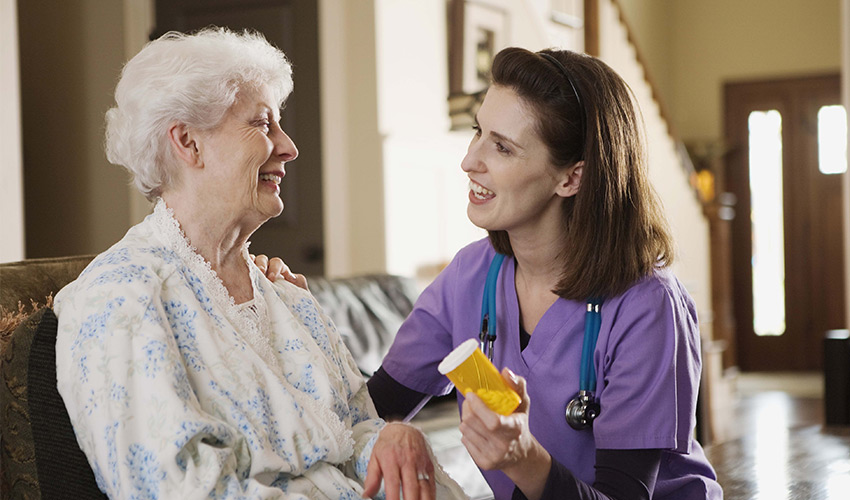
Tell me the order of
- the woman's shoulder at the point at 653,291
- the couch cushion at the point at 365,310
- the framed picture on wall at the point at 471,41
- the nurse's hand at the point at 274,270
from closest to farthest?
the woman's shoulder at the point at 653,291
the nurse's hand at the point at 274,270
the couch cushion at the point at 365,310
the framed picture on wall at the point at 471,41

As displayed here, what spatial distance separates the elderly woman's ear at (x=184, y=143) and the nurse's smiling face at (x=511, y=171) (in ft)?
1.54

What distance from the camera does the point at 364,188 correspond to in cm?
477

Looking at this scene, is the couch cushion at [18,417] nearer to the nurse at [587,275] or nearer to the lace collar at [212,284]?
the lace collar at [212,284]

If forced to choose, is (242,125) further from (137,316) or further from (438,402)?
(438,402)

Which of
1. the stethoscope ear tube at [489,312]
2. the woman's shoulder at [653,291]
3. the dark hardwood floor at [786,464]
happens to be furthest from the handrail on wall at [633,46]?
the woman's shoulder at [653,291]

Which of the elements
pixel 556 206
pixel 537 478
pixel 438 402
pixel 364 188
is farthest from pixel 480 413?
pixel 364 188

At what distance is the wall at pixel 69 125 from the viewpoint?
480 centimetres

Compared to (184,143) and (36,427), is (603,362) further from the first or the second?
(36,427)

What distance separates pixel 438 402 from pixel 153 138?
232 cm

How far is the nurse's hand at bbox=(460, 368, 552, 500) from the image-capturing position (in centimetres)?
114

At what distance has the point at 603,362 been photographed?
1.54 meters

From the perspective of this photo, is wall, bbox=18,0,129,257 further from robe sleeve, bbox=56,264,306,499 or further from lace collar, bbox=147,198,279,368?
robe sleeve, bbox=56,264,306,499

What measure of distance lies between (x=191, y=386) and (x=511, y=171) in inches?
26.3

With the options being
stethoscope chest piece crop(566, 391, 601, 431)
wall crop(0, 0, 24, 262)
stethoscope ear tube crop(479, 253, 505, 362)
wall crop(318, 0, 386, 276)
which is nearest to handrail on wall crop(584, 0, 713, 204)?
wall crop(318, 0, 386, 276)
